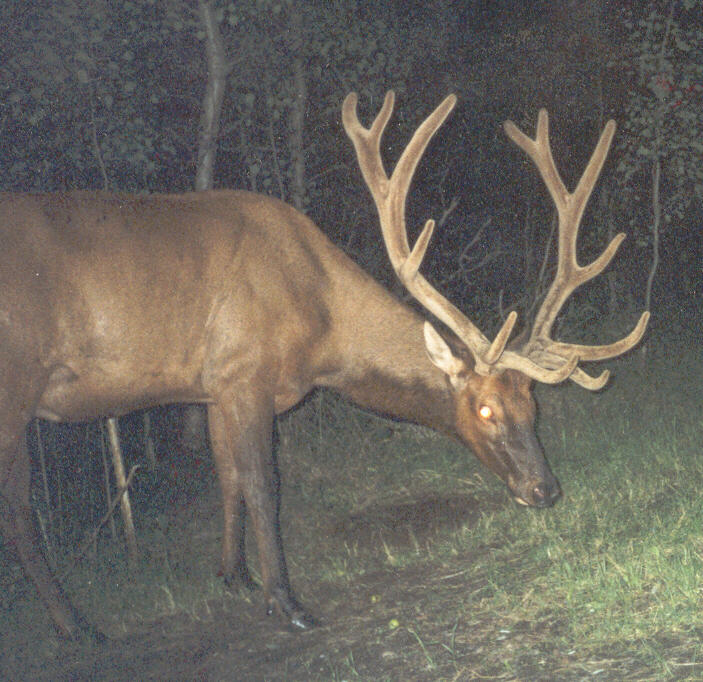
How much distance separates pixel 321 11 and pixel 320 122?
53.6 inches

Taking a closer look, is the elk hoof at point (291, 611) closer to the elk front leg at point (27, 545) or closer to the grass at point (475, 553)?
the grass at point (475, 553)

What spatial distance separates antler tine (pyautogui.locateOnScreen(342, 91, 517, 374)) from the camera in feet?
→ 17.6

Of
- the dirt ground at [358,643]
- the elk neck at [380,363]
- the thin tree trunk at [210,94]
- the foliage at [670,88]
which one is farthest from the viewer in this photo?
the foliage at [670,88]

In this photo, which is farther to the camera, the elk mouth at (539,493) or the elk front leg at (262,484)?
the elk mouth at (539,493)

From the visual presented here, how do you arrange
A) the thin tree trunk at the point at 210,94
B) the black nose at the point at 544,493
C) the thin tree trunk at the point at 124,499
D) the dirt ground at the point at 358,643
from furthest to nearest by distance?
1. the thin tree trunk at the point at 210,94
2. the thin tree trunk at the point at 124,499
3. the black nose at the point at 544,493
4. the dirt ground at the point at 358,643

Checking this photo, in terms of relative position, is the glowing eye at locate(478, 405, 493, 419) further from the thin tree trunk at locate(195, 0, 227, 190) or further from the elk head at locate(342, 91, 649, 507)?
the thin tree trunk at locate(195, 0, 227, 190)

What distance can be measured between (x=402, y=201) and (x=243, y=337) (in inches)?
45.4

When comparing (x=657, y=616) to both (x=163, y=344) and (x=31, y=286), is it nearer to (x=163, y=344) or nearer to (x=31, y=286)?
(x=163, y=344)

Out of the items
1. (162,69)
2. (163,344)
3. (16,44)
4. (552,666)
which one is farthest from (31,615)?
(162,69)

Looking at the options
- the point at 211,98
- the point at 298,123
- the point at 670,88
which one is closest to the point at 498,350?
the point at 211,98

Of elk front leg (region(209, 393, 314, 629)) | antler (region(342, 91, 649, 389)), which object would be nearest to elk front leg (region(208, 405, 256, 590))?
elk front leg (region(209, 393, 314, 629))

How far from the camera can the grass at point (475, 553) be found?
12.1 ft

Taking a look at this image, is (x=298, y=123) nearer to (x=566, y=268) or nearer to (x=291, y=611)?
(x=566, y=268)

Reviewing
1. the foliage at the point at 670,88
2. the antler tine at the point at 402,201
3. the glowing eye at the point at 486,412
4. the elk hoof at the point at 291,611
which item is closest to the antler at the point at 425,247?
the antler tine at the point at 402,201
